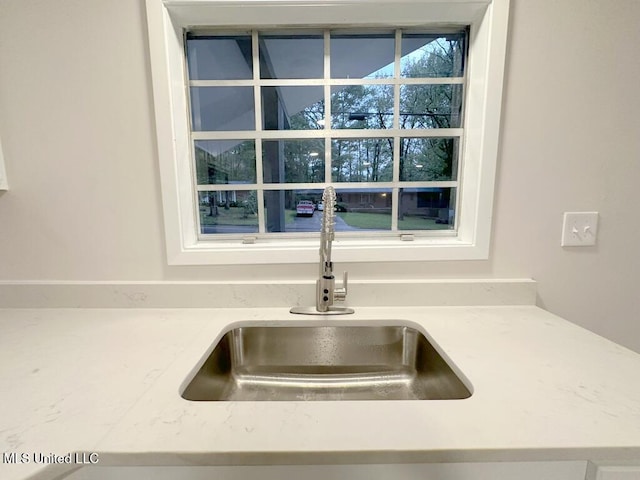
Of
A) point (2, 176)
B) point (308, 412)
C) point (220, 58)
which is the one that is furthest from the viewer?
point (220, 58)

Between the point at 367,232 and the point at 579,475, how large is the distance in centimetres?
84

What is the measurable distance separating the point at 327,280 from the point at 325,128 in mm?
575

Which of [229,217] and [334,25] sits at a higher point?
[334,25]

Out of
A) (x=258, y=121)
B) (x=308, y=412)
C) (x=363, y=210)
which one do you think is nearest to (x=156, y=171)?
(x=258, y=121)

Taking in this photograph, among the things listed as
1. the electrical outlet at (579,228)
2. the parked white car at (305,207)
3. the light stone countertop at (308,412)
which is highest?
the parked white car at (305,207)

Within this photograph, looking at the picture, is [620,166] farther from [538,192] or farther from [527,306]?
[527,306]

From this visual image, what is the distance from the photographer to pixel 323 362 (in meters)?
0.97

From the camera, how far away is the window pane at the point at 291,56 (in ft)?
3.59

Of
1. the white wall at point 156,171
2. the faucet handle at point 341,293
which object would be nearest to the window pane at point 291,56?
the white wall at point 156,171

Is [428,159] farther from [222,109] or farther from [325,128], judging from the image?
[222,109]

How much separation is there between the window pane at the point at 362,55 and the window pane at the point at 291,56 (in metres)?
0.06

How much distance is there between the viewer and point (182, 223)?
1.04 meters

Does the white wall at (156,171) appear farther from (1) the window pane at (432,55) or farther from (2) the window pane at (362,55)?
(2) the window pane at (362,55)

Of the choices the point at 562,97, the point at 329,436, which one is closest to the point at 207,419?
the point at 329,436
